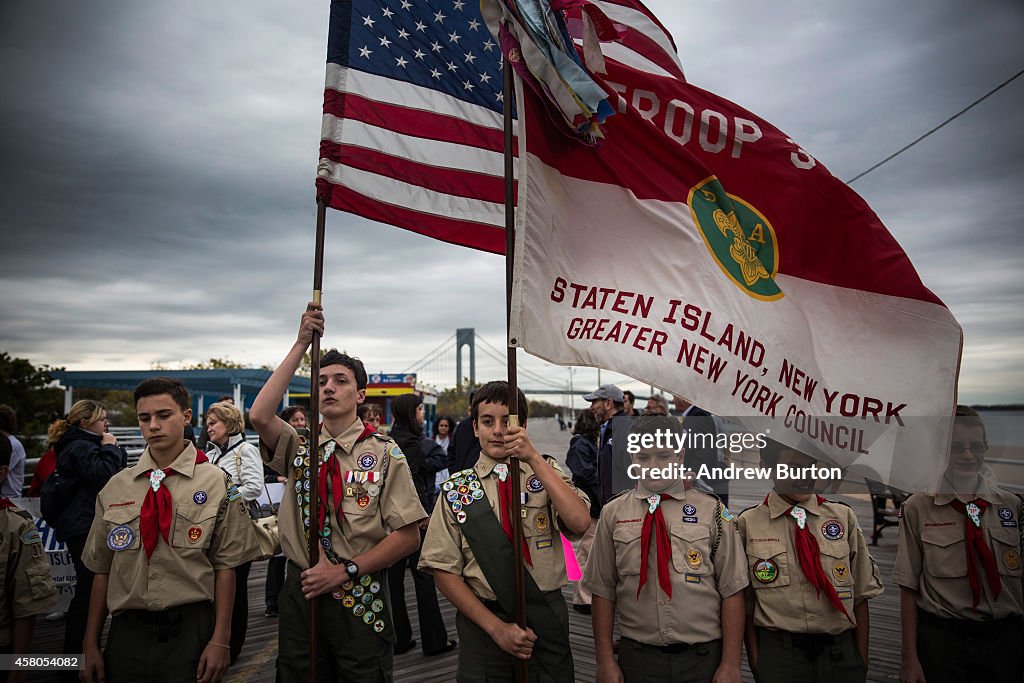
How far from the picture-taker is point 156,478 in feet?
9.61

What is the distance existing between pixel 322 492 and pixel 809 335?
215 cm

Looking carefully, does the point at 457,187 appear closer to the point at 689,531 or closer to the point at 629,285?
the point at 629,285

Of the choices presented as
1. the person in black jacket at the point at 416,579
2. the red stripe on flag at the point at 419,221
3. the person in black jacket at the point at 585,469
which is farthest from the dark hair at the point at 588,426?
the red stripe on flag at the point at 419,221

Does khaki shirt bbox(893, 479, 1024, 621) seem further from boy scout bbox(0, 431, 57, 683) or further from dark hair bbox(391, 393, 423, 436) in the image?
boy scout bbox(0, 431, 57, 683)

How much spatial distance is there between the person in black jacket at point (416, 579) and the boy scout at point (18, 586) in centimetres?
207

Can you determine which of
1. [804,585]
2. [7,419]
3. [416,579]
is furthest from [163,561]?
[7,419]

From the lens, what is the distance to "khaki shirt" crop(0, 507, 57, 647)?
3010mm

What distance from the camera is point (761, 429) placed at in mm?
2535

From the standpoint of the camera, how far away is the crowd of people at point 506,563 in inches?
105

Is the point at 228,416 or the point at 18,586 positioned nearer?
the point at 18,586

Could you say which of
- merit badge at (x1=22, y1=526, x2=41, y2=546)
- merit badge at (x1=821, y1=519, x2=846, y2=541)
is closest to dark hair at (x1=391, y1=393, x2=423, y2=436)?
merit badge at (x1=22, y1=526, x2=41, y2=546)

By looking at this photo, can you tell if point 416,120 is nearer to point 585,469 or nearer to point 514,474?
point 514,474

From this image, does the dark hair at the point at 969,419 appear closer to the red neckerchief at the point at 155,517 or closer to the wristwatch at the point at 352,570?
the wristwatch at the point at 352,570

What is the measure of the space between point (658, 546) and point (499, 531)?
66 cm
